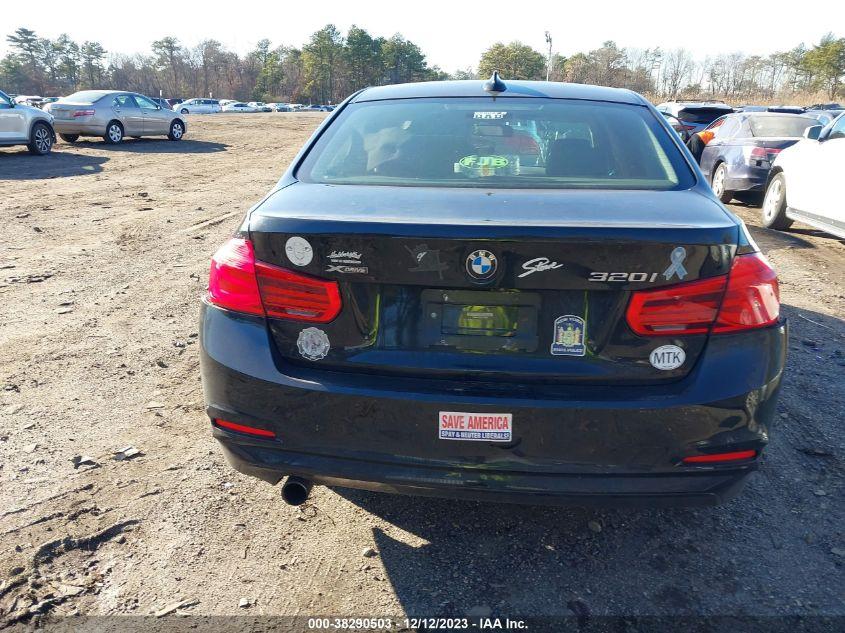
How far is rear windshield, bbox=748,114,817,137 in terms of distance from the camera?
38.8 feet

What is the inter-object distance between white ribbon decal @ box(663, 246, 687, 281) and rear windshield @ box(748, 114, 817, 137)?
11.2 metres

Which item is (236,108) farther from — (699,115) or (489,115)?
(489,115)

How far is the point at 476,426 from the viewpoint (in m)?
2.17

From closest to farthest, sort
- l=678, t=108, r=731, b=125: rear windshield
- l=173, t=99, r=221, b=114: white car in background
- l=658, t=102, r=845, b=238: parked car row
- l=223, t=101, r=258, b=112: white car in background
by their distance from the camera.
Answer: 1. l=658, t=102, r=845, b=238: parked car row
2. l=678, t=108, r=731, b=125: rear windshield
3. l=173, t=99, r=221, b=114: white car in background
4. l=223, t=101, r=258, b=112: white car in background

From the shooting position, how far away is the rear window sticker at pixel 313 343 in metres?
2.26

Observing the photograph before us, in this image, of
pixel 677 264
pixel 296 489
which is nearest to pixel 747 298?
pixel 677 264

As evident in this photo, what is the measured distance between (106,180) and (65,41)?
11624 centimetres

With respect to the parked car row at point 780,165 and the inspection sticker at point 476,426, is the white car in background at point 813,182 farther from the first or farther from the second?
the inspection sticker at point 476,426

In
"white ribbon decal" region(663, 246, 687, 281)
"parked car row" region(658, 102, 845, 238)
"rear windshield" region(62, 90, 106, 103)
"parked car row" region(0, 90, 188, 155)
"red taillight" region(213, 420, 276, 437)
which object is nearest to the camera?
"white ribbon decal" region(663, 246, 687, 281)

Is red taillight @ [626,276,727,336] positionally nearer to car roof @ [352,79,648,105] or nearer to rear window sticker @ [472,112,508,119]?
rear window sticker @ [472,112,508,119]

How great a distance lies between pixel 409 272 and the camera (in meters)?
2.16

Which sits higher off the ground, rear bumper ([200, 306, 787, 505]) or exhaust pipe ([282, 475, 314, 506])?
rear bumper ([200, 306, 787, 505])

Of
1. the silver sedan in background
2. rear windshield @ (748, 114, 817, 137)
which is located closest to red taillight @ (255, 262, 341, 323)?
rear windshield @ (748, 114, 817, 137)

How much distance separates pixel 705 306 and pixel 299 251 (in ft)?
4.31
